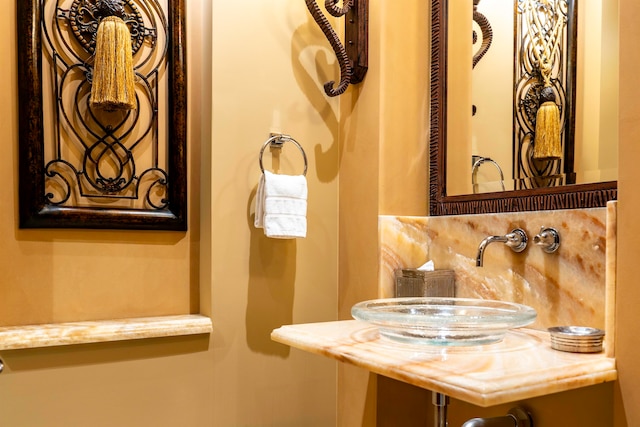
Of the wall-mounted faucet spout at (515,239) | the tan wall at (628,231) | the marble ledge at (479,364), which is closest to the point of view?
the marble ledge at (479,364)

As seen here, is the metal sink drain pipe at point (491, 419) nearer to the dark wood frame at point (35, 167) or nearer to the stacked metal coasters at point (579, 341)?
the stacked metal coasters at point (579, 341)

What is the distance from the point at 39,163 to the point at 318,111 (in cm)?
86

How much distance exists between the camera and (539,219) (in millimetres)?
1313

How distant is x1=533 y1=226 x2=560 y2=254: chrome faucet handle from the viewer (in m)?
1.26

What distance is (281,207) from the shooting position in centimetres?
158

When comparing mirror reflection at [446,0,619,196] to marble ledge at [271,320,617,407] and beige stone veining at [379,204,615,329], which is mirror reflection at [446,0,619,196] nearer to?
beige stone veining at [379,204,615,329]

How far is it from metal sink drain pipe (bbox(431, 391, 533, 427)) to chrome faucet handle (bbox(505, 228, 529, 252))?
0.39 metres

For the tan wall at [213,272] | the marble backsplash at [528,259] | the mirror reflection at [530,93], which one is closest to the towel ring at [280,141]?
the tan wall at [213,272]

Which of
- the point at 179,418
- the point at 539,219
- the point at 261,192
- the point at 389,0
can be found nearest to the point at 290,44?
the point at 389,0

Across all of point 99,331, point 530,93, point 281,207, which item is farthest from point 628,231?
point 99,331

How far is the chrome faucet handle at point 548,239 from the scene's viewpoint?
1.26 metres

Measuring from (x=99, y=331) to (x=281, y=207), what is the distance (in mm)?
610

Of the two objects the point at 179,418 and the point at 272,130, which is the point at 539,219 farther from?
the point at 179,418

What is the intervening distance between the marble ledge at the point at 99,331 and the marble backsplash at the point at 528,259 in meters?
0.59
